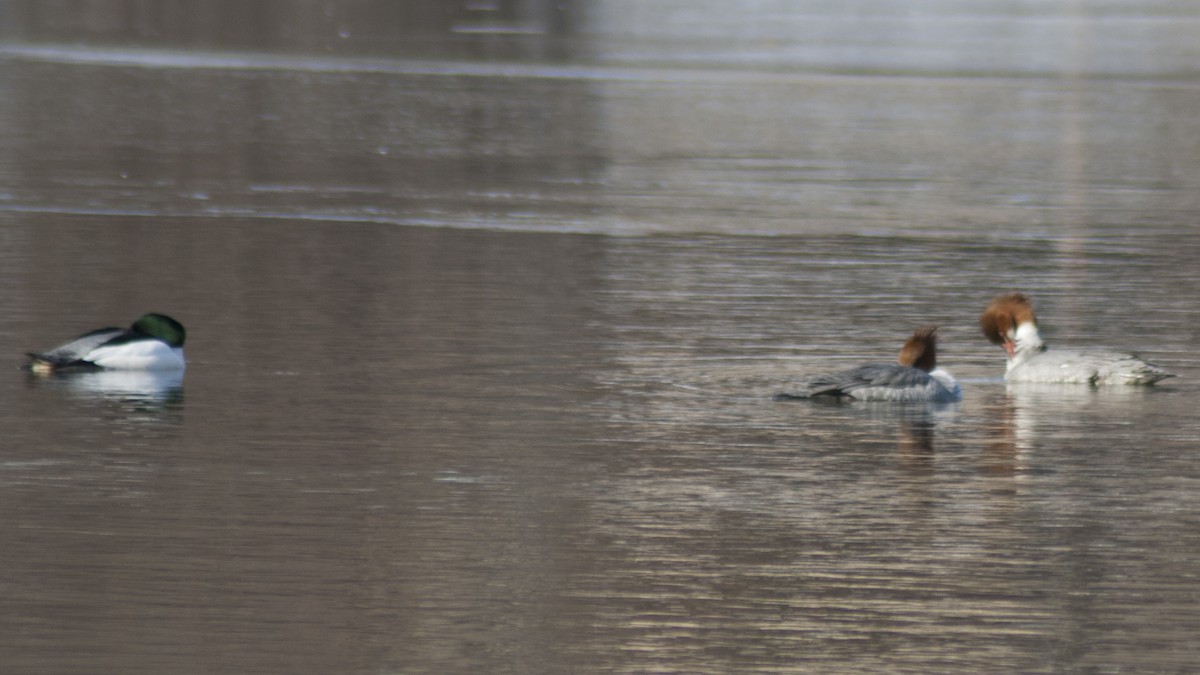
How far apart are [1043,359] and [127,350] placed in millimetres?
5018

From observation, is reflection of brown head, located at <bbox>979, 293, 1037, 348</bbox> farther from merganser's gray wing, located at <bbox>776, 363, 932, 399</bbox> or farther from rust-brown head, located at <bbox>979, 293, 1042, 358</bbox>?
merganser's gray wing, located at <bbox>776, 363, 932, 399</bbox>

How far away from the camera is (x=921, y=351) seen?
12.4 metres

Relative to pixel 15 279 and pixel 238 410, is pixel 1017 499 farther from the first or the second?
pixel 15 279

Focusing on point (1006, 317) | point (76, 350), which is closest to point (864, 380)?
point (1006, 317)

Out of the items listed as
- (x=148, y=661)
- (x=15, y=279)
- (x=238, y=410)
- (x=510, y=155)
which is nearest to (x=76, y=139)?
(x=510, y=155)

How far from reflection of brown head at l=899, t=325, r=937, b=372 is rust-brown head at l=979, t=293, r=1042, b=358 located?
62cm

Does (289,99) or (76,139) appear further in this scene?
(289,99)

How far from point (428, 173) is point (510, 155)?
2.15 meters

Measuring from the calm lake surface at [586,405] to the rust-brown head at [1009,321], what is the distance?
10.4 inches

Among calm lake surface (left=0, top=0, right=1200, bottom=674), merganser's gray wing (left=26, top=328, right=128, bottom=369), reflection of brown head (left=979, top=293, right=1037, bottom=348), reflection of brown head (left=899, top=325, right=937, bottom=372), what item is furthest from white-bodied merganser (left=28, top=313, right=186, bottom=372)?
reflection of brown head (left=979, top=293, right=1037, bottom=348)

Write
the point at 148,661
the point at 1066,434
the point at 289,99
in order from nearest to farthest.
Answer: the point at 148,661 < the point at 1066,434 < the point at 289,99

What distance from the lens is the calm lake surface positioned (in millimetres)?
7945

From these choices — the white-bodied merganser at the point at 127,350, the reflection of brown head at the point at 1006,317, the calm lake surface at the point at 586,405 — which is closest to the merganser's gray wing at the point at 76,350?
the white-bodied merganser at the point at 127,350

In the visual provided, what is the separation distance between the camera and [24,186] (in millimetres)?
22469
